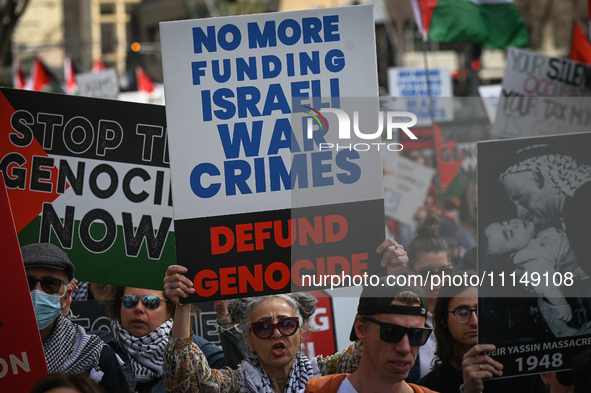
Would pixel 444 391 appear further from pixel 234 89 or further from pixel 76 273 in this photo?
pixel 76 273

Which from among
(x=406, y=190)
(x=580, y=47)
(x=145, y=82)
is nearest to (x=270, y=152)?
(x=406, y=190)

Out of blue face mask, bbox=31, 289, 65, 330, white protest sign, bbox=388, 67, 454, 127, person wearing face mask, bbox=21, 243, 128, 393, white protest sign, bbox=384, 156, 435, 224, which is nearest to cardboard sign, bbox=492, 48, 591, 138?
white protest sign, bbox=384, 156, 435, 224

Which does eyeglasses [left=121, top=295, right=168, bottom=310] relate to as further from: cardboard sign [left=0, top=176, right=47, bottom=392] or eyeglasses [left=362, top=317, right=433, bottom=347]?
eyeglasses [left=362, top=317, right=433, bottom=347]

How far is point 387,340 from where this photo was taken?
2760 mm

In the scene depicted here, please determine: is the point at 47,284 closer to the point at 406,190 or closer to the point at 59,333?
the point at 59,333

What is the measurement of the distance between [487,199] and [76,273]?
213 centimetres

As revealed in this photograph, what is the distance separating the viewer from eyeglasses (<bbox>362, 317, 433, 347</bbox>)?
2756 millimetres

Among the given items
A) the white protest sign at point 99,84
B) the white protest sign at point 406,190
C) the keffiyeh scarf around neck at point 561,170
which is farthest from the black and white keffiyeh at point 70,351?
the white protest sign at point 99,84

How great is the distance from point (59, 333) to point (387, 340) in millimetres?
1434

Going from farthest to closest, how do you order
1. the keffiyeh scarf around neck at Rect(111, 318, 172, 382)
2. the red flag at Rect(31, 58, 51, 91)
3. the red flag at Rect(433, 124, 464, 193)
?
the red flag at Rect(31, 58, 51, 91), the red flag at Rect(433, 124, 464, 193), the keffiyeh scarf around neck at Rect(111, 318, 172, 382)

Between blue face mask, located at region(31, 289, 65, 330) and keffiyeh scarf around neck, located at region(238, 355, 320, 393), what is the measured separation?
0.85 m

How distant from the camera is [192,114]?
320 centimetres

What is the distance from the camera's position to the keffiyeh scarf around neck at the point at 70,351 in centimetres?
303

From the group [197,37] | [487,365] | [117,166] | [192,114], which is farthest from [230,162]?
[487,365]
